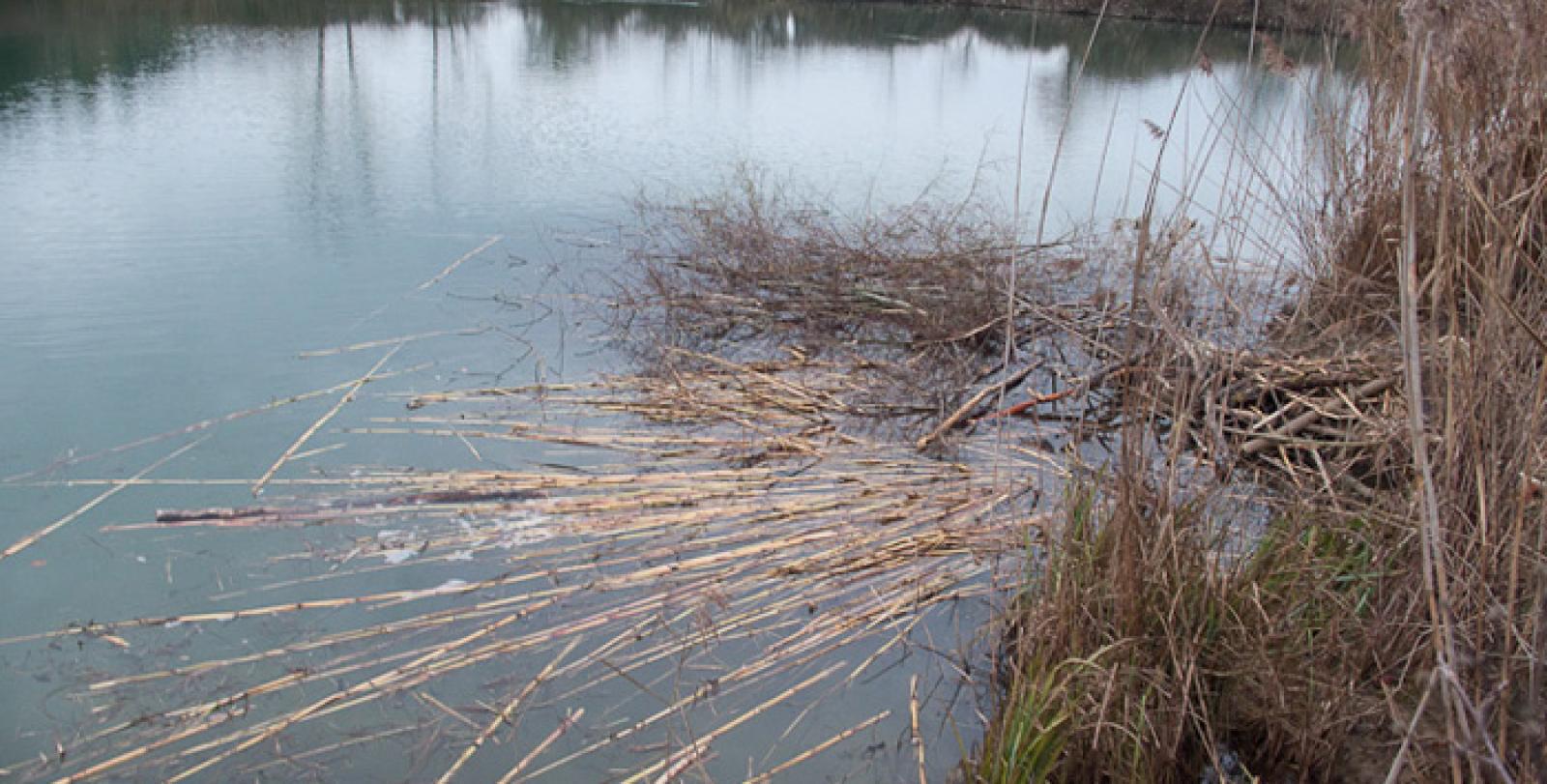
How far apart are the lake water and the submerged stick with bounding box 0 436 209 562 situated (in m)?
0.02

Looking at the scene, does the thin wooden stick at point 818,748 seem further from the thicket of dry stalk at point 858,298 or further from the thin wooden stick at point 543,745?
the thicket of dry stalk at point 858,298

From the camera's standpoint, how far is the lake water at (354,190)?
8.57 ft

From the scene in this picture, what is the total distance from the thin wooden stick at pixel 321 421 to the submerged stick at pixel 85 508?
24cm

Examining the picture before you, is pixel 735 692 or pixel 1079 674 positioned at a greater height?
pixel 1079 674

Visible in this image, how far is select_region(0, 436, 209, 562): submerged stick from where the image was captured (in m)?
2.46

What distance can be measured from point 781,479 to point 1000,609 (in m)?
0.66

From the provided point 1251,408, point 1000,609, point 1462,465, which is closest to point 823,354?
point 1251,408

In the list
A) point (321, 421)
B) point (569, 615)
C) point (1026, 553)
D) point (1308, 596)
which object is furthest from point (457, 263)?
point (1308, 596)

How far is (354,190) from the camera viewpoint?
5.04 metres

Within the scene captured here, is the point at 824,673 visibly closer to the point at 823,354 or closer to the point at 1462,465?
the point at 1462,465

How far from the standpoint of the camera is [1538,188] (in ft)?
5.33

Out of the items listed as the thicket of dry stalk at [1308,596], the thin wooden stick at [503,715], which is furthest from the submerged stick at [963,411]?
the thin wooden stick at [503,715]

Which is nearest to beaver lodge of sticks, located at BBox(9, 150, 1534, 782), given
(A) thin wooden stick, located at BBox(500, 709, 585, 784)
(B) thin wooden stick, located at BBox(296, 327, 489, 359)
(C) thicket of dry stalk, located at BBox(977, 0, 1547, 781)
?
(A) thin wooden stick, located at BBox(500, 709, 585, 784)

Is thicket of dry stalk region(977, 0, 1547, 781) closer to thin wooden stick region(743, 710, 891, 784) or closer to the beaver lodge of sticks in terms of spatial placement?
the beaver lodge of sticks
